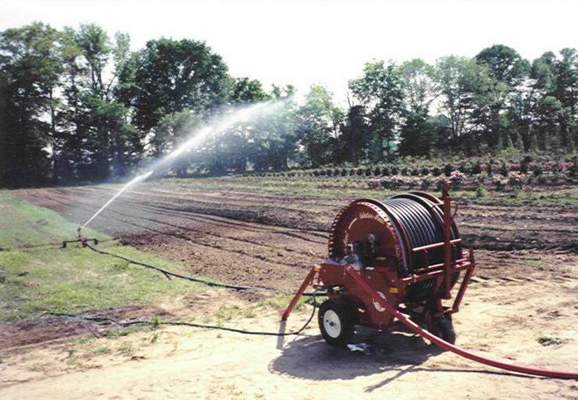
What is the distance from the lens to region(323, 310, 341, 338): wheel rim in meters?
7.52

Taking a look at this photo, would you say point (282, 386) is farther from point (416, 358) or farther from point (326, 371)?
point (416, 358)

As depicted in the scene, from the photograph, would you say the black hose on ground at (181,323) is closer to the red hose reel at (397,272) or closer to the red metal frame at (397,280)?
the red hose reel at (397,272)

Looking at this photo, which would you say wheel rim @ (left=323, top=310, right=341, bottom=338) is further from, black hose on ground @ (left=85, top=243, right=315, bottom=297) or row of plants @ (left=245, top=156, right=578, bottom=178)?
row of plants @ (left=245, top=156, right=578, bottom=178)

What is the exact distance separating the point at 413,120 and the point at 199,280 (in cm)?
5505

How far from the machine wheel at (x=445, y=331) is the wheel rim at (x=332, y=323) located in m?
1.36

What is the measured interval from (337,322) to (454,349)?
1.59 m

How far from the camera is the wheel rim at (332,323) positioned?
7520mm

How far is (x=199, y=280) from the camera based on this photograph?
12.2 metres

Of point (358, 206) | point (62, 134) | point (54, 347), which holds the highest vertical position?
point (62, 134)

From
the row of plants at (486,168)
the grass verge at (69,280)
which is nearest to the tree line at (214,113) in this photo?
the row of plants at (486,168)

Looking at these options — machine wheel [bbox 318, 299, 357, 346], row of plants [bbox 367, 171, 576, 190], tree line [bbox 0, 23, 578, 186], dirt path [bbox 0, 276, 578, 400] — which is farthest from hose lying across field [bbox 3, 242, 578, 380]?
tree line [bbox 0, 23, 578, 186]

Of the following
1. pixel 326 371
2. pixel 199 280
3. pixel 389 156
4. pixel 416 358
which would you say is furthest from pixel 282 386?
pixel 389 156

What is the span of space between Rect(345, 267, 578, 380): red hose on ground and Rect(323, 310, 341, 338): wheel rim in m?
0.63

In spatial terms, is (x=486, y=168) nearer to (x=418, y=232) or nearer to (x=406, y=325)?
(x=418, y=232)
